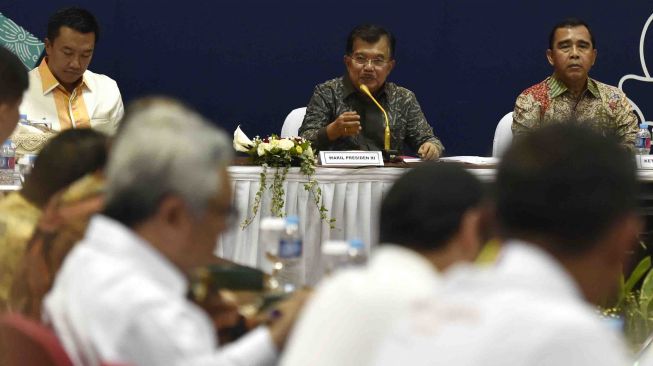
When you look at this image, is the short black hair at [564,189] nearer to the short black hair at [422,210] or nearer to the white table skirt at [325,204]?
the short black hair at [422,210]

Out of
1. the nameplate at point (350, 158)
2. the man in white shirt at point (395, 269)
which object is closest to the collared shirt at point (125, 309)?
the man in white shirt at point (395, 269)

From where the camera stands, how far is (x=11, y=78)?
12.3ft

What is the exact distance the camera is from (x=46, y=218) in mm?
2504

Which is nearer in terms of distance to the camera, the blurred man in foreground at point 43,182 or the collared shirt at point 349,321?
the collared shirt at point 349,321

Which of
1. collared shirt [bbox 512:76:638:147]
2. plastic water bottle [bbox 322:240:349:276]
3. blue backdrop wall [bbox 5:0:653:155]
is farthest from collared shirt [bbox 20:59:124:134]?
plastic water bottle [bbox 322:240:349:276]

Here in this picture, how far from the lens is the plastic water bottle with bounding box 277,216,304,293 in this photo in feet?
9.55

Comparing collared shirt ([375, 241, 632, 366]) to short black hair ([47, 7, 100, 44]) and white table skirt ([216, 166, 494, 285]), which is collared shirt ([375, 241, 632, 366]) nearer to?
white table skirt ([216, 166, 494, 285])

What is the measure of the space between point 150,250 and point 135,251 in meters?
0.02

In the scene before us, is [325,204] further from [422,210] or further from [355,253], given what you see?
[422,210]

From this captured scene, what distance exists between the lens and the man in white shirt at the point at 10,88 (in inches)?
147

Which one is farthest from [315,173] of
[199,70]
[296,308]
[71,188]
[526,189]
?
[526,189]

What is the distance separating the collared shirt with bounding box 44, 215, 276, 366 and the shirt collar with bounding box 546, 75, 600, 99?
15.9ft

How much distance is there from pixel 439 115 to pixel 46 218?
5.61m

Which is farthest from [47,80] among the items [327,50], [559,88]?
[559,88]
